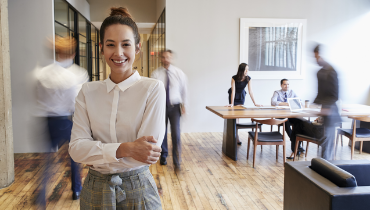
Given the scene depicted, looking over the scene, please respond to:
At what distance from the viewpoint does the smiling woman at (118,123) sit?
104cm

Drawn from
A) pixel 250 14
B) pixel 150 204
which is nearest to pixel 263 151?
pixel 250 14

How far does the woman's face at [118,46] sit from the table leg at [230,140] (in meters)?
3.67

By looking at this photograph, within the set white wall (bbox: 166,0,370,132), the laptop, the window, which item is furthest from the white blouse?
white wall (bbox: 166,0,370,132)

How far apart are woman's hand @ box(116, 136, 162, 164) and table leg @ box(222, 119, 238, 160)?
370 cm

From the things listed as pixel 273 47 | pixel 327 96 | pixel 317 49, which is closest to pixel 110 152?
pixel 327 96

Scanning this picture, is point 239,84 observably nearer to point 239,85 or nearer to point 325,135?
point 239,85

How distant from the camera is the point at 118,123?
1052mm

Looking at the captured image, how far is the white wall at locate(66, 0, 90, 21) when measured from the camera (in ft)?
21.6

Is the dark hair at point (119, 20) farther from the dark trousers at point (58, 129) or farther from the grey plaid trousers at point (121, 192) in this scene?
the dark trousers at point (58, 129)

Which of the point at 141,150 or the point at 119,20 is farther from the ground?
the point at 119,20

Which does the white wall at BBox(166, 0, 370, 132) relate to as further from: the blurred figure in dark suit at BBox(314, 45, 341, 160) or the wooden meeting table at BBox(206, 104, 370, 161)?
the blurred figure in dark suit at BBox(314, 45, 341, 160)

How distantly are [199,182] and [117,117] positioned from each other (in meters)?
2.81

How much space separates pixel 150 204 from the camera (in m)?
1.07

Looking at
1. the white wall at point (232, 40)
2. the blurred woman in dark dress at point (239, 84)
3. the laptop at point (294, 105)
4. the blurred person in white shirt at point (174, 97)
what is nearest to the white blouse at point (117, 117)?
the blurred person in white shirt at point (174, 97)
